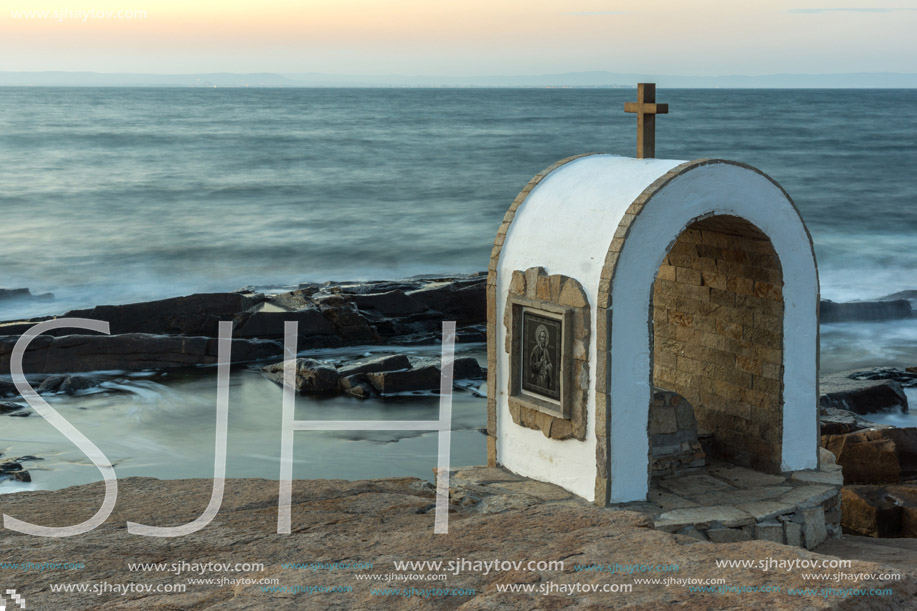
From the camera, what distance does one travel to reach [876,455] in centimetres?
1048

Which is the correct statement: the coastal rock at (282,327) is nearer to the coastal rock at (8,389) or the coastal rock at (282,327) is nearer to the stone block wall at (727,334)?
the coastal rock at (8,389)

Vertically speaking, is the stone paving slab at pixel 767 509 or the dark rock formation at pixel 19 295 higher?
the stone paving slab at pixel 767 509

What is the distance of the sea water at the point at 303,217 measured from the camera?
12.3 meters

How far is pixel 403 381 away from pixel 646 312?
23.3ft

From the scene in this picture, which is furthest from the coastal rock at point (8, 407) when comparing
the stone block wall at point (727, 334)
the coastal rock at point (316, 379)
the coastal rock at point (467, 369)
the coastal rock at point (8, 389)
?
the stone block wall at point (727, 334)

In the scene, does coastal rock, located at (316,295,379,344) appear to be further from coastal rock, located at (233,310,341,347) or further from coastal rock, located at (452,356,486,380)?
coastal rock, located at (452,356,486,380)

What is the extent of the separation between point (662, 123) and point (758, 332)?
71878 mm

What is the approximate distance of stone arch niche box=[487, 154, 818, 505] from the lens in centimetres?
741

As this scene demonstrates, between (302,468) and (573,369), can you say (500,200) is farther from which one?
(573,369)

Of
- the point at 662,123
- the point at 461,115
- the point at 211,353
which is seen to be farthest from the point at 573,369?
the point at 461,115

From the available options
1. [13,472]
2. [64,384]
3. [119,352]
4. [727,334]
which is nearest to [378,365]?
[119,352]

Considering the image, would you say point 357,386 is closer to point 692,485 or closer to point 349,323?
point 349,323

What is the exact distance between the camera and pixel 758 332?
842cm

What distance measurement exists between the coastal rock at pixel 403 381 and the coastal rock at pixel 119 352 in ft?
9.25
